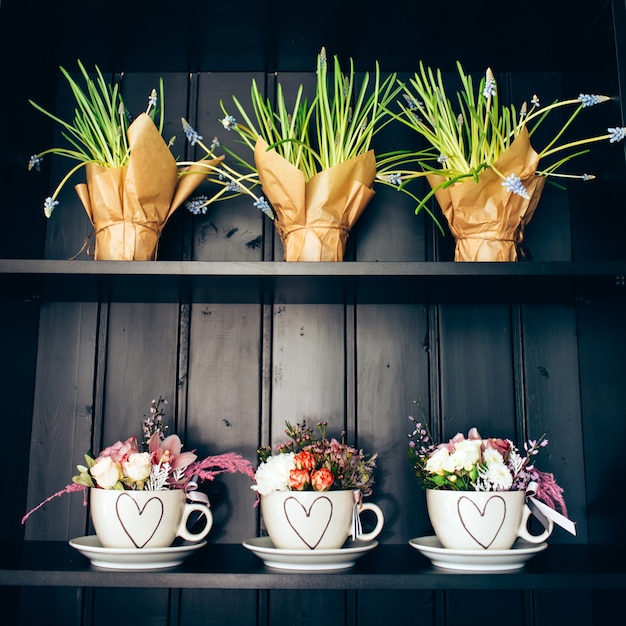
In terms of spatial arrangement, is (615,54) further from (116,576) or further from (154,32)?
(116,576)

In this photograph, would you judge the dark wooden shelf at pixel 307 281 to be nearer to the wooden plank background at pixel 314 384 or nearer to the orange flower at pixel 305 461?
the wooden plank background at pixel 314 384

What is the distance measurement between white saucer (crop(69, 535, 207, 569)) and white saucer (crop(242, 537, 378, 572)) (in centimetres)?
12

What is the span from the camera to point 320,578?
103 centimetres

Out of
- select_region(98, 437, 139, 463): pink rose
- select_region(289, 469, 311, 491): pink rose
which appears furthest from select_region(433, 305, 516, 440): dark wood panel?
select_region(98, 437, 139, 463): pink rose

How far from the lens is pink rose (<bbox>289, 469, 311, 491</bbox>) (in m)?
1.07

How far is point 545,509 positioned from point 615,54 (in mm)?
754

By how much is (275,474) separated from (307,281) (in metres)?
0.32

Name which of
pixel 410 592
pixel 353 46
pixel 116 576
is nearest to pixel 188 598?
pixel 116 576

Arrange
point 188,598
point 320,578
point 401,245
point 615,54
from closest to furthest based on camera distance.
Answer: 1. point 320,578
2. point 615,54
3. point 188,598
4. point 401,245

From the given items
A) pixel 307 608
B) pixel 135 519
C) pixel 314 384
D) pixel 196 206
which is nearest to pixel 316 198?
pixel 196 206

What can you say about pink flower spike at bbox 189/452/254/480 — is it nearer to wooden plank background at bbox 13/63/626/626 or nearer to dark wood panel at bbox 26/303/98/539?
wooden plank background at bbox 13/63/626/626

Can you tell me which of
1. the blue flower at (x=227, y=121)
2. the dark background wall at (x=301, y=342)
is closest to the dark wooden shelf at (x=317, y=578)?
the dark background wall at (x=301, y=342)

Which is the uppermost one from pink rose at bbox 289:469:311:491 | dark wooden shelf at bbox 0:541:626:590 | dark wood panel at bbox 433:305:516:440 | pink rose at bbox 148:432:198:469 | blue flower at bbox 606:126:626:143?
blue flower at bbox 606:126:626:143

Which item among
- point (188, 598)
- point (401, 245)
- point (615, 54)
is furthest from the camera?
point (401, 245)
